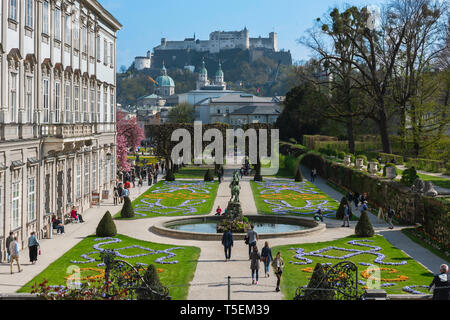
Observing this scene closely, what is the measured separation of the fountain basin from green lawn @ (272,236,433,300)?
202 cm

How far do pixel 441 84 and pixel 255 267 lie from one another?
44772mm

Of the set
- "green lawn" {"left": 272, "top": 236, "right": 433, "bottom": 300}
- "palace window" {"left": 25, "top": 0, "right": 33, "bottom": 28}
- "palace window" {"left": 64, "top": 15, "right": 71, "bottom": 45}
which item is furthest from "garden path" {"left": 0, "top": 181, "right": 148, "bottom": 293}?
"palace window" {"left": 64, "top": 15, "right": 71, "bottom": 45}

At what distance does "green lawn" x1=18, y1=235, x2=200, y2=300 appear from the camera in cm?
2012

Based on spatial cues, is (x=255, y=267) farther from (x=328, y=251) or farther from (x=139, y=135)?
(x=139, y=135)

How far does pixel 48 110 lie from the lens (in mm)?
30531

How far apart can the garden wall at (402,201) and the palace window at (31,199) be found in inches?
694

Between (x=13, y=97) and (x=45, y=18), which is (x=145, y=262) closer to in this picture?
(x=13, y=97)

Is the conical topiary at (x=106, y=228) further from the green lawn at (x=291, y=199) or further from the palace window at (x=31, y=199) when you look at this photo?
the green lawn at (x=291, y=199)

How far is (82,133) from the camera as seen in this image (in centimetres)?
3441

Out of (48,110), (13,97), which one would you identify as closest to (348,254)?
(13,97)

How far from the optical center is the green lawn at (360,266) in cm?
2025

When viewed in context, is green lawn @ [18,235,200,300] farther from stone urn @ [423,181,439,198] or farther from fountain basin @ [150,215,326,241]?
stone urn @ [423,181,439,198]

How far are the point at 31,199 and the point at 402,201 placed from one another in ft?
63.1

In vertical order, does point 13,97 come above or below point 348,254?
above
